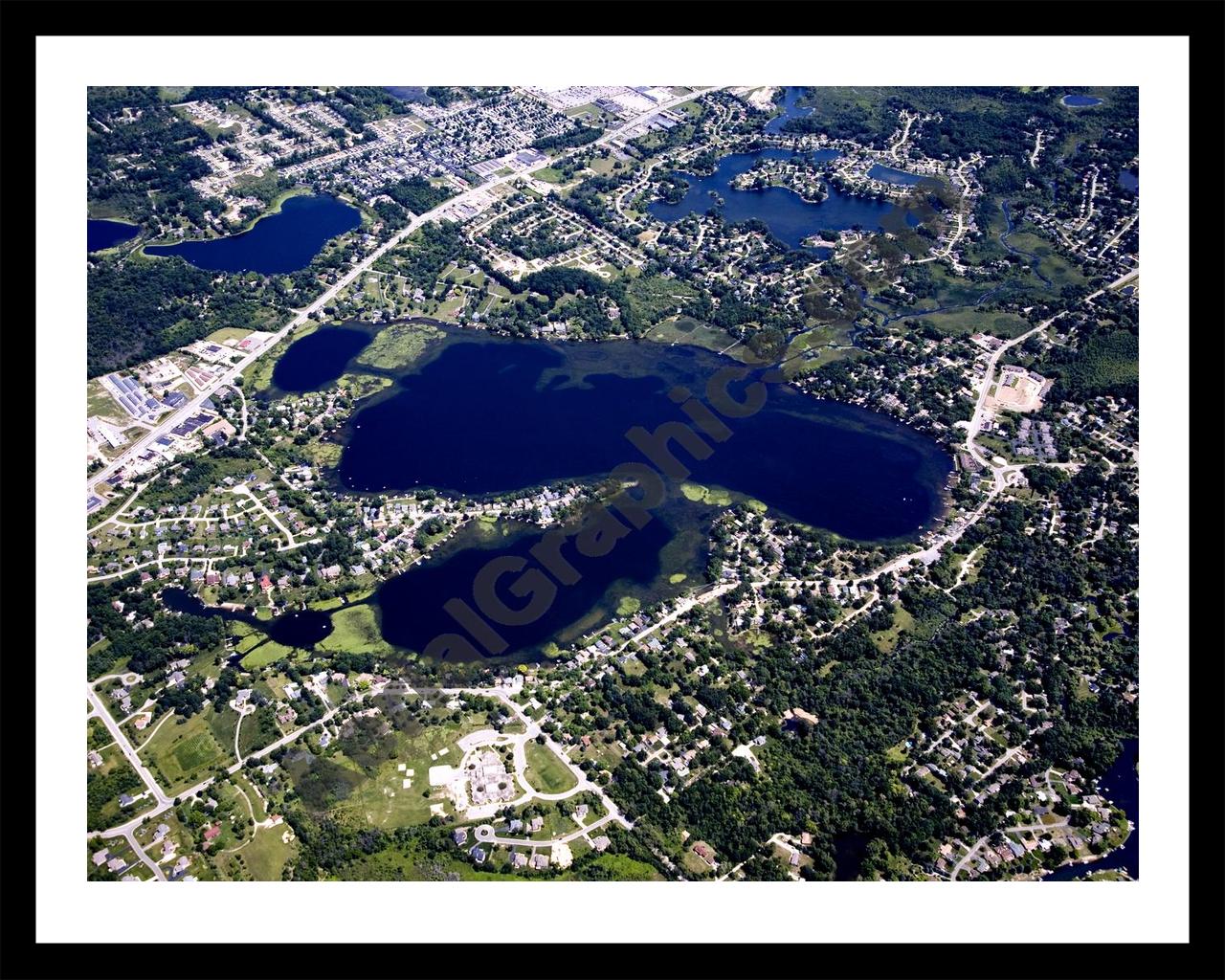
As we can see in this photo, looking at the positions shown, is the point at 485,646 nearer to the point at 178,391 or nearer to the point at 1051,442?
the point at 178,391

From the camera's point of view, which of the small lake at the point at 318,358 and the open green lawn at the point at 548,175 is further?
the open green lawn at the point at 548,175

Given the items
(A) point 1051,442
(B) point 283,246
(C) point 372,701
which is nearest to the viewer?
(C) point 372,701

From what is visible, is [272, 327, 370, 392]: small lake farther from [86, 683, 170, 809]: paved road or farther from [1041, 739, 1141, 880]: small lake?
[1041, 739, 1141, 880]: small lake

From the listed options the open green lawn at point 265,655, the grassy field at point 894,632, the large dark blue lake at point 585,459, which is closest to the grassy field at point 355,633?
the large dark blue lake at point 585,459

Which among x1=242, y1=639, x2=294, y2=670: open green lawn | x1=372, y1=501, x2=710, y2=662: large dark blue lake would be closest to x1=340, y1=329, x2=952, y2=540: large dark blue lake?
x1=372, y1=501, x2=710, y2=662: large dark blue lake

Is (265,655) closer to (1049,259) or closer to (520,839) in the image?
(520,839)

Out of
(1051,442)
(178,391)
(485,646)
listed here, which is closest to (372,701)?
(485,646)

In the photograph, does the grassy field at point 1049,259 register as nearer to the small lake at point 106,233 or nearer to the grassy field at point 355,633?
the grassy field at point 355,633
